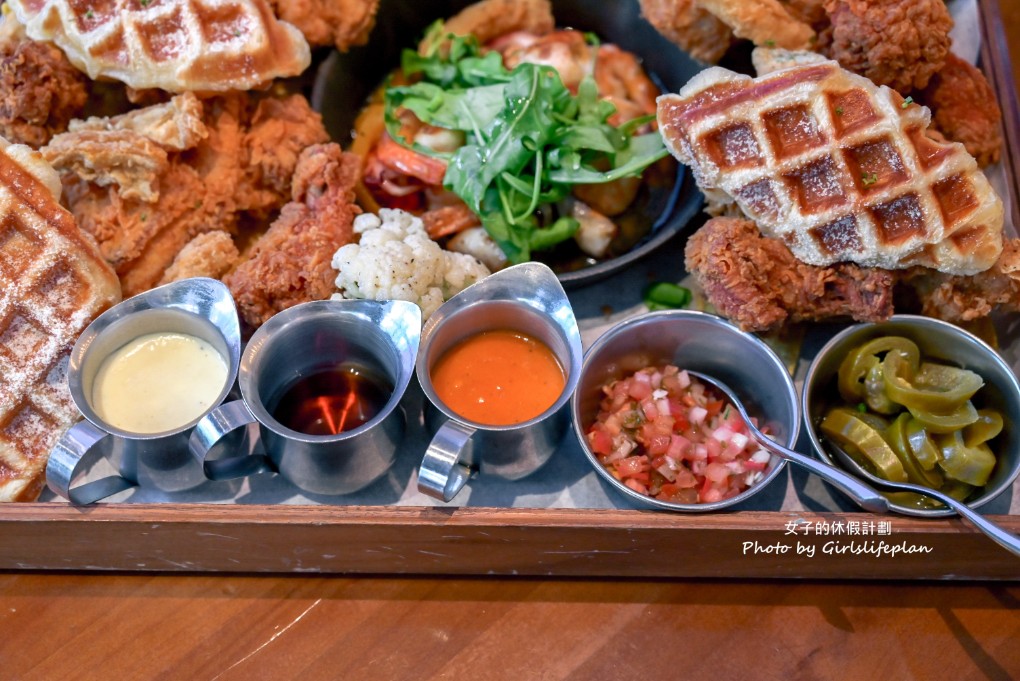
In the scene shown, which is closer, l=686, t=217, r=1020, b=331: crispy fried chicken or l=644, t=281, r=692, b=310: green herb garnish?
l=686, t=217, r=1020, b=331: crispy fried chicken

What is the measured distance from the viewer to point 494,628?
1.97 m

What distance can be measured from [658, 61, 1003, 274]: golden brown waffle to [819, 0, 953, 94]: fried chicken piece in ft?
0.50

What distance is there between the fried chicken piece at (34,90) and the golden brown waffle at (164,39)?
49 mm

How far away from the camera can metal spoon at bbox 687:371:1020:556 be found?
5.51 ft

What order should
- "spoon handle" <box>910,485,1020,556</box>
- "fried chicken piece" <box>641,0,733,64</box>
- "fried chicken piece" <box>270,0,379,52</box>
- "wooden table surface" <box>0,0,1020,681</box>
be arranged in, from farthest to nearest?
"fried chicken piece" <box>270,0,379,52</box>, "fried chicken piece" <box>641,0,733,64</box>, "wooden table surface" <box>0,0,1020,681</box>, "spoon handle" <box>910,485,1020,556</box>

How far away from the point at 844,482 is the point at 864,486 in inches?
1.6

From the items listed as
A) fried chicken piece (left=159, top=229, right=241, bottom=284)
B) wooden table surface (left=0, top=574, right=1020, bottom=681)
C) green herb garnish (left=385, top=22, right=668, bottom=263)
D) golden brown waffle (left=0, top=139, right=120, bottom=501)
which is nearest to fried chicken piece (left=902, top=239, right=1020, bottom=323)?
wooden table surface (left=0, top=574, right=1020, bottom=681)

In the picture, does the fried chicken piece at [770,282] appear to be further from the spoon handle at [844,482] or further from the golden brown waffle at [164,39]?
the golden brown waffle at [164,39]

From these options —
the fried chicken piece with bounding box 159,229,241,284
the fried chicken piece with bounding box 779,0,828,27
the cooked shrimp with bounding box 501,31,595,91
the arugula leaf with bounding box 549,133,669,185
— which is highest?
the fried chicken piece with bounding box 779,0,828,27

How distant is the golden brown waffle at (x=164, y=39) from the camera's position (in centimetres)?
221

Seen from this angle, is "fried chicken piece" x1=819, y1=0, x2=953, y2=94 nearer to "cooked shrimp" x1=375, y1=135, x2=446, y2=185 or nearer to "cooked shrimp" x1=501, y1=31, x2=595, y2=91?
"cooked shrimp" x1=501, y1=31, x2=595, y2=91

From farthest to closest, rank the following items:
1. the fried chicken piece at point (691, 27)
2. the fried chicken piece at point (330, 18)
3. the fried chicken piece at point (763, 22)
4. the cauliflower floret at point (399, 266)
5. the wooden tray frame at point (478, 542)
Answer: the fried chicken piece at point (330, 18) < the fried chicken piece at point (691, 27) < the fried chicken piece at point (763, 22) < the cauliflower floret at point (399, 266) < the wooden tray frame at point (478, 542)

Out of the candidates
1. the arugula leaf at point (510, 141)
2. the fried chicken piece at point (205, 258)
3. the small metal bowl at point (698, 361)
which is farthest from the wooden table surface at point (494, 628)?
the arugula leaf at point (510, 141)

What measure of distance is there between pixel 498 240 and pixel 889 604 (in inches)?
54.9
